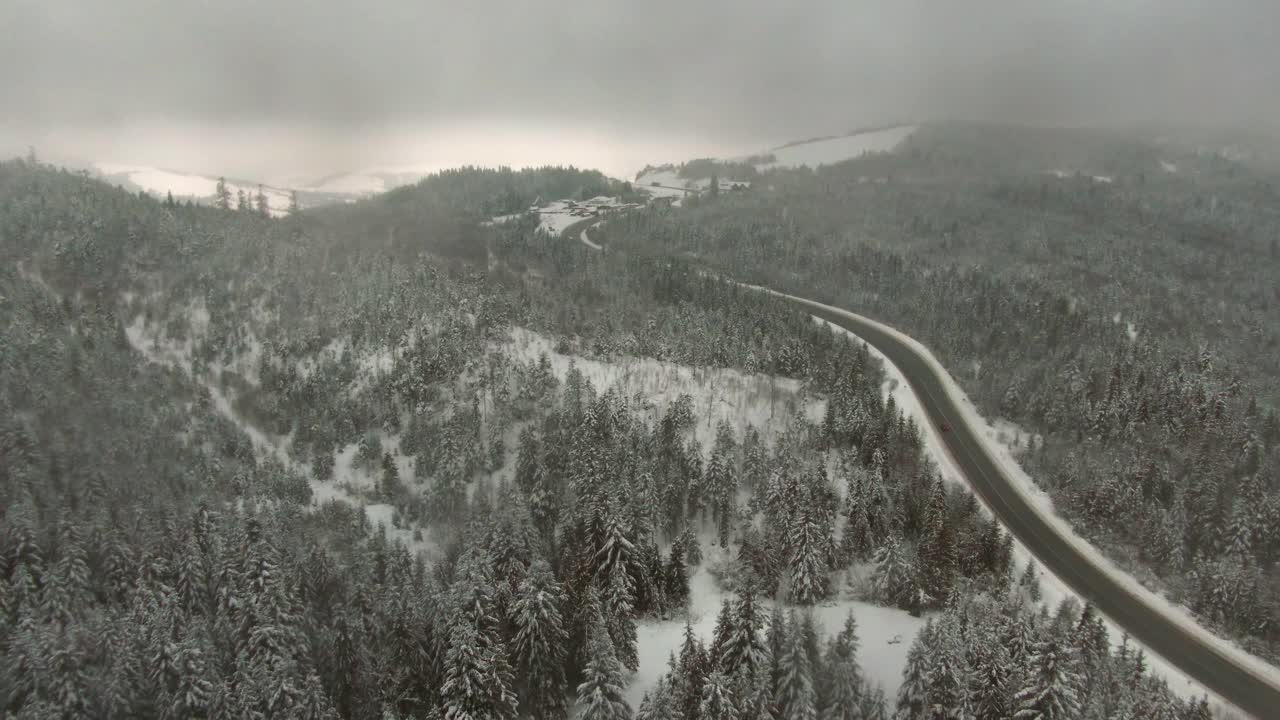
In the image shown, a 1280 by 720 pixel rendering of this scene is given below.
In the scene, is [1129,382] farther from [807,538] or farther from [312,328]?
[312,328]

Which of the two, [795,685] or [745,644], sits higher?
[795,685]

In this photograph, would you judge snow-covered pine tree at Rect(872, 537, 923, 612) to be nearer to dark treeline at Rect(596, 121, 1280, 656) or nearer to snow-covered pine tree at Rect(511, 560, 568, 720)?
dark treeline at Rect(596, 121, 1280, 656)

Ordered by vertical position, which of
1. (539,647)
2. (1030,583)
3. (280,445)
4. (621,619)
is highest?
(280,445)

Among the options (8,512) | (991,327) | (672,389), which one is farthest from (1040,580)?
(8,512)

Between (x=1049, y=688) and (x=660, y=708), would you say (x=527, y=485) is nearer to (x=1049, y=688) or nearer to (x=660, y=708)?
(x=660, y=708)

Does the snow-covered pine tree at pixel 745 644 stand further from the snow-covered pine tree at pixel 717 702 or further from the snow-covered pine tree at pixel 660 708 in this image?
the snow-covered pine tree at pixel 660 708

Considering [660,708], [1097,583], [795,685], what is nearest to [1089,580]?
[1097,583]

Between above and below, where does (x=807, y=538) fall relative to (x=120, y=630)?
below
